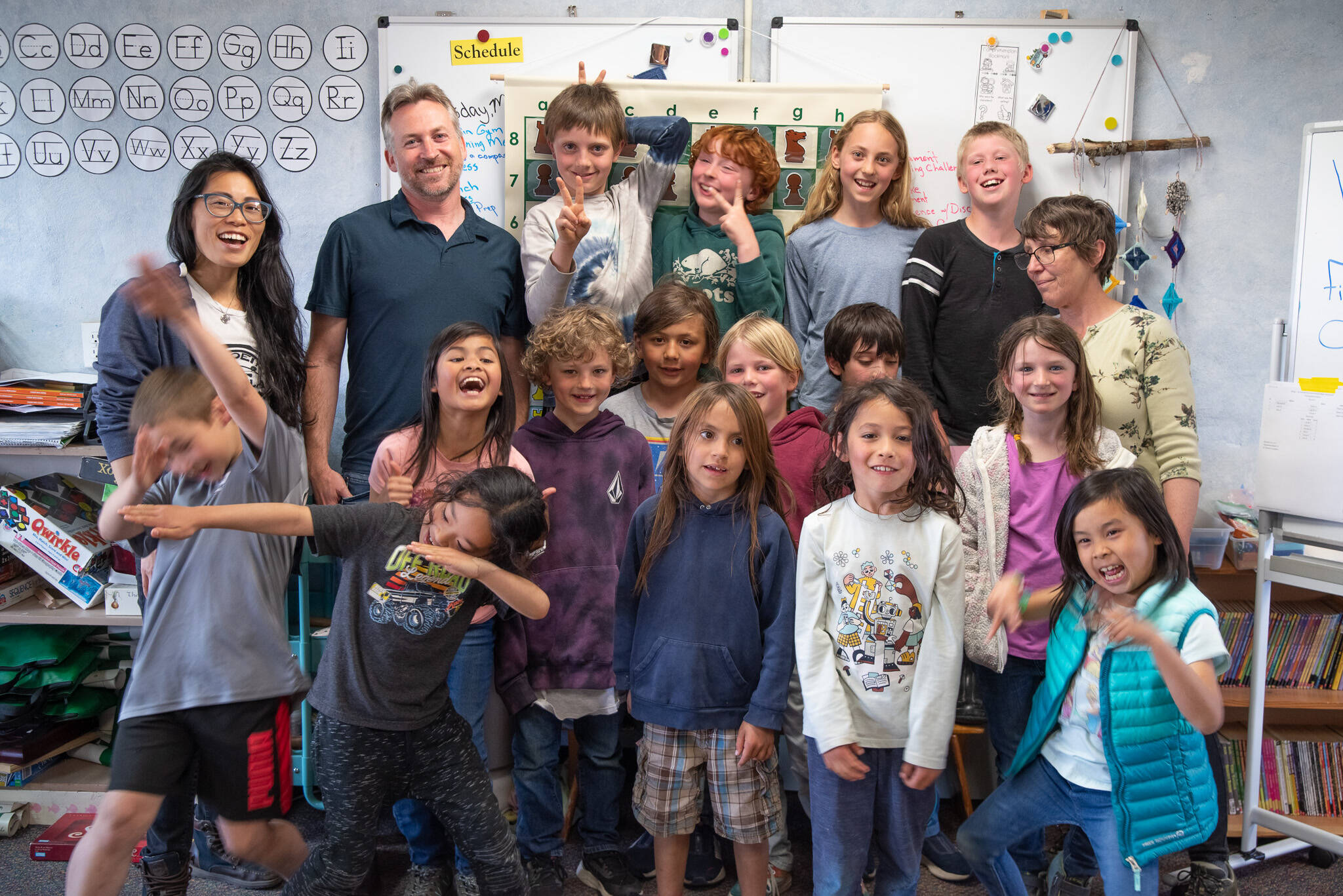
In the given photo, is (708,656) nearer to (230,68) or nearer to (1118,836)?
(1118,836)

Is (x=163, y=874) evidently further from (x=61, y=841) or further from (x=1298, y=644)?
(x=1298, y=644)

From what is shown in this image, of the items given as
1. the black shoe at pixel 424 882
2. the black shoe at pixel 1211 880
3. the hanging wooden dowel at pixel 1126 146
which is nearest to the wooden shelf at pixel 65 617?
the black shoe at pixel 424 882

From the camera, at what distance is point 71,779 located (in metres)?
2.44

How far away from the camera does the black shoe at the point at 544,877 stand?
2.03m

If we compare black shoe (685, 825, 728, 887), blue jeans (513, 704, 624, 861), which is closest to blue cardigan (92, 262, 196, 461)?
blue jeans (513, 704, 624, 861)

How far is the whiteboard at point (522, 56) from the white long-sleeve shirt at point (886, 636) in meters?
1.67

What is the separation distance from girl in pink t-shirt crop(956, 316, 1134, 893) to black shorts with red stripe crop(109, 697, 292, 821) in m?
1.41

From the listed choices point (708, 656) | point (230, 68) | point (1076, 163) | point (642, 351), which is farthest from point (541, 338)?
point (1076, 163)

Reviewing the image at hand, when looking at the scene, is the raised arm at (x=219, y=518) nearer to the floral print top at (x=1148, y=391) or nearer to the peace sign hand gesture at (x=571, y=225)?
the peace sign hand gesture at (x=571, y=225)

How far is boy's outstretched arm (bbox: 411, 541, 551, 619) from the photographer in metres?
1.63

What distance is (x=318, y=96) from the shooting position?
9.17ft

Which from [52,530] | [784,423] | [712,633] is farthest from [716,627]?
[52,530]

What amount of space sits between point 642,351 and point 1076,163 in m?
1.53

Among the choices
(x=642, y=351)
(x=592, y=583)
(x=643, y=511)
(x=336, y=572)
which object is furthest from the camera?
(x=336, y=572)
